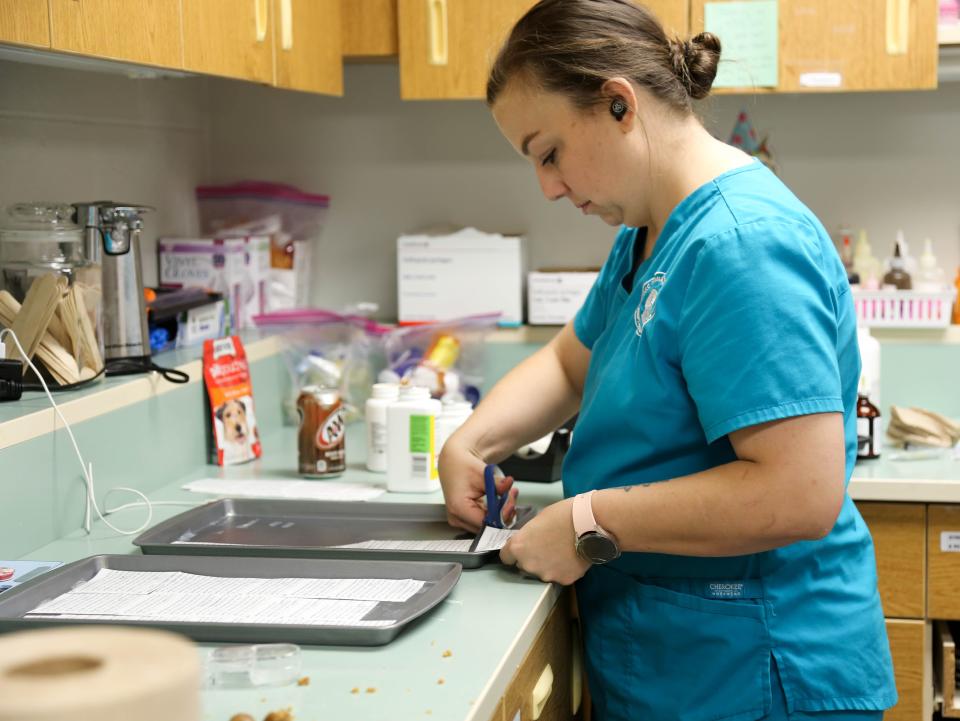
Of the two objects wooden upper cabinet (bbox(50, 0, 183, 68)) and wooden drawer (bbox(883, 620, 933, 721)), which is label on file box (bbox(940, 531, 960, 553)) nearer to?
wooden drawer (bbox(883, 620, 933, 721))

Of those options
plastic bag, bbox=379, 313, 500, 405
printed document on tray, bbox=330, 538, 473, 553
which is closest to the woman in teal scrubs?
printed document on tray, bbox=330, 538, 473, 553

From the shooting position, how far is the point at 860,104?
8.43ft

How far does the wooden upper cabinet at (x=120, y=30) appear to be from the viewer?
1422mm

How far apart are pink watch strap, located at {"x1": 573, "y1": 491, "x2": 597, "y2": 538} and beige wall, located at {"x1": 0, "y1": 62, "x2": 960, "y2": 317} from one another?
1203 millimetres

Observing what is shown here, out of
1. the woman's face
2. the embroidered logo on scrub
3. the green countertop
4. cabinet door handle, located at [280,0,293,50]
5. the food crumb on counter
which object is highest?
cabinet door handle, located at [280,0,293,50]

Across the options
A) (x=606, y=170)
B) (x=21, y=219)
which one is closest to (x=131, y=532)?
(x=21, y=219)

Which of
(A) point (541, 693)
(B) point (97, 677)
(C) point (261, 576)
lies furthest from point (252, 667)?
(B) point (97, 677)

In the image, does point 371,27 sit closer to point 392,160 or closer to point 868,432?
point 392,160

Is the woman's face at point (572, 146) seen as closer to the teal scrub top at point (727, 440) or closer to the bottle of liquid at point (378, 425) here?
the teal scrub top at point (727, 440)

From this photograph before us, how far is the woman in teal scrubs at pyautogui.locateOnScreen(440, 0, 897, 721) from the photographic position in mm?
1234

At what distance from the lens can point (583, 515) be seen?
4.50 feet

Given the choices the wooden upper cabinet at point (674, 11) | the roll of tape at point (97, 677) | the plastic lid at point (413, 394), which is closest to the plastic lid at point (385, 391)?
the plastic lid at point (413, 394)

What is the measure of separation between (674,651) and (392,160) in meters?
1.64

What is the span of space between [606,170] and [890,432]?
1157 mm
